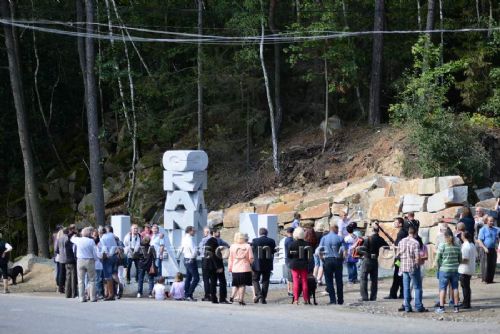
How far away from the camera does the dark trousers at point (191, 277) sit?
79.4ft

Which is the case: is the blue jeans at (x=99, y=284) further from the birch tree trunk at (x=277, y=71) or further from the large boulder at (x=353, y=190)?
the birch tree trunk at (x=277, y=71)

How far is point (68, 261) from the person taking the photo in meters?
25.5

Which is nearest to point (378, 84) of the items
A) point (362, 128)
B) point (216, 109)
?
point (362, 128)

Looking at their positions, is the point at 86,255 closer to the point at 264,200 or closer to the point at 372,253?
the point at 372,253

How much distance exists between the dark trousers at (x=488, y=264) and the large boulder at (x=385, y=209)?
6558 millimetres

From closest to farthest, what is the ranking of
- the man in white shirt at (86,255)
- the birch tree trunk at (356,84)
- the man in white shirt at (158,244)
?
the man in white shirt at (86,255), the man in white shirt at (158,244), the birch tree trunk at (356,84)

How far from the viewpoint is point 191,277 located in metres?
24.6

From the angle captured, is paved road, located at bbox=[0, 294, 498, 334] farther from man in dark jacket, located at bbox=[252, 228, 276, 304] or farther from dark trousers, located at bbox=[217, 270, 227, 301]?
man in dark jacket, located at bbox=[252, 228, 276, 304]

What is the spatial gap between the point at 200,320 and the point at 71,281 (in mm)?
7793

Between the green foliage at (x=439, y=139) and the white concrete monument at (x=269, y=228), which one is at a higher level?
the green foliage at (x=439, y=139)

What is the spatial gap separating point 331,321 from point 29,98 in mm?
33403

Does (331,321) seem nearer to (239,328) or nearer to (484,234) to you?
(239,328)

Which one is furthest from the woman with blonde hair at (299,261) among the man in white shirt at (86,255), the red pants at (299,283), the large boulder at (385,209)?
the large boulder at (385,209)

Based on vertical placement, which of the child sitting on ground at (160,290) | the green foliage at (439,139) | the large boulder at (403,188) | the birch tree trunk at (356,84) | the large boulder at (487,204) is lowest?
the child sitting on ground at (160,290)
